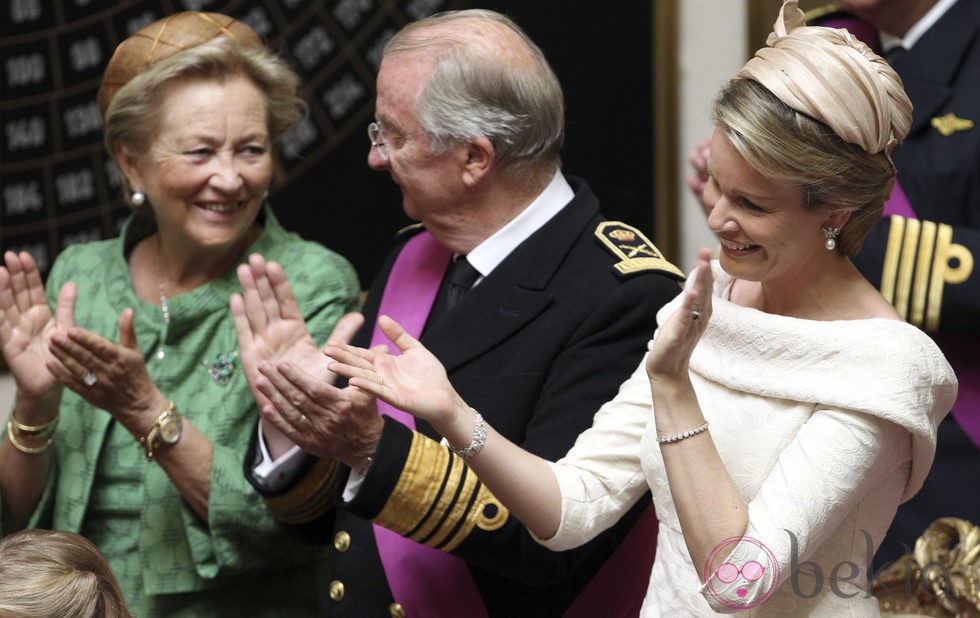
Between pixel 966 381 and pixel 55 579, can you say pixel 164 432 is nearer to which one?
pixel 55 579

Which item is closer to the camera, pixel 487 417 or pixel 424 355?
pixel 424 355

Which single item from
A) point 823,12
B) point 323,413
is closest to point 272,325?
point 323,413

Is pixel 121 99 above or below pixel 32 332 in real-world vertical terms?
above

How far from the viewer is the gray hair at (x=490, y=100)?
1.93 m

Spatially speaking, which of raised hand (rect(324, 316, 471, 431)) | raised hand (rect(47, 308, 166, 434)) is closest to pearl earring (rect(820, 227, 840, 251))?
raised hand (rect(324, 316, 471, 431))

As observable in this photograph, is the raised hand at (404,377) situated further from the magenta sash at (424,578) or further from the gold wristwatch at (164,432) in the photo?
the gold wristwatch at (164,432)

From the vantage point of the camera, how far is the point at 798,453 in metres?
1.37

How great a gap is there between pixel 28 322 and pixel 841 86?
131cm

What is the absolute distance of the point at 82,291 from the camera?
2301mm

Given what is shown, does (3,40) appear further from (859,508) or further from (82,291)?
(859,508)

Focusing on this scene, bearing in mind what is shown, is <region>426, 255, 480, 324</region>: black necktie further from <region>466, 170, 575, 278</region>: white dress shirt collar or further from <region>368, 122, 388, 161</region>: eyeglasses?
<region>368, 122, 388, 161</region>: eyeglasses

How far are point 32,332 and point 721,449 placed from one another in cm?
115

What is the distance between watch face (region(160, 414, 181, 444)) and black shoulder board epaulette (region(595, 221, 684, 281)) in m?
0.66

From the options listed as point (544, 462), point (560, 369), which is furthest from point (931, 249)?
point (544, 462)
